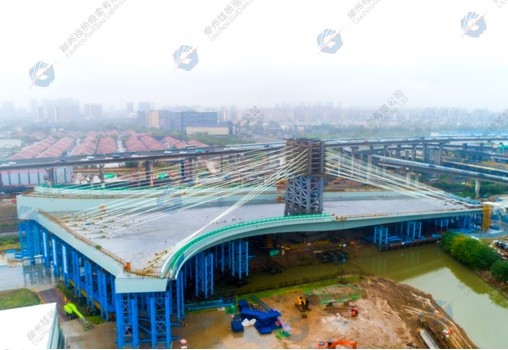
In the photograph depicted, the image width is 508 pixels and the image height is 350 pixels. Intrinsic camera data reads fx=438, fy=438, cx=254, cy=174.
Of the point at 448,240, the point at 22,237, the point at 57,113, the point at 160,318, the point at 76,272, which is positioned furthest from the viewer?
the point at 57,113

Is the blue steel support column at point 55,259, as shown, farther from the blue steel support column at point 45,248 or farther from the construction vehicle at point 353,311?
the construction vehicle at point 353,311

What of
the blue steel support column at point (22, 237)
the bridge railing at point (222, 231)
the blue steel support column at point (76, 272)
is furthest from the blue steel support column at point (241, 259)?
the blue steel support column at point (22, 237)

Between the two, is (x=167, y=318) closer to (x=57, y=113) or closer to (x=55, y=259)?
(x=55, y=259)

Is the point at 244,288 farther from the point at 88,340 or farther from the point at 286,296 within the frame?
the point at 88,340

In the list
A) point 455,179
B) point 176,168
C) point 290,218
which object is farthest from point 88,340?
point 455,179

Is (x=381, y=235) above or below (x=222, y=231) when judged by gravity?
below

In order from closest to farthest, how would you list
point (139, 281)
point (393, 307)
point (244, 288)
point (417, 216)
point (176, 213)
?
point (139, 281) < point (393, 307) < point (244, 288) < point (176, 213) < point (417, 216)

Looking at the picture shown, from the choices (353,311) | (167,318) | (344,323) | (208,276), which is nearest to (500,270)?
(353,311)
